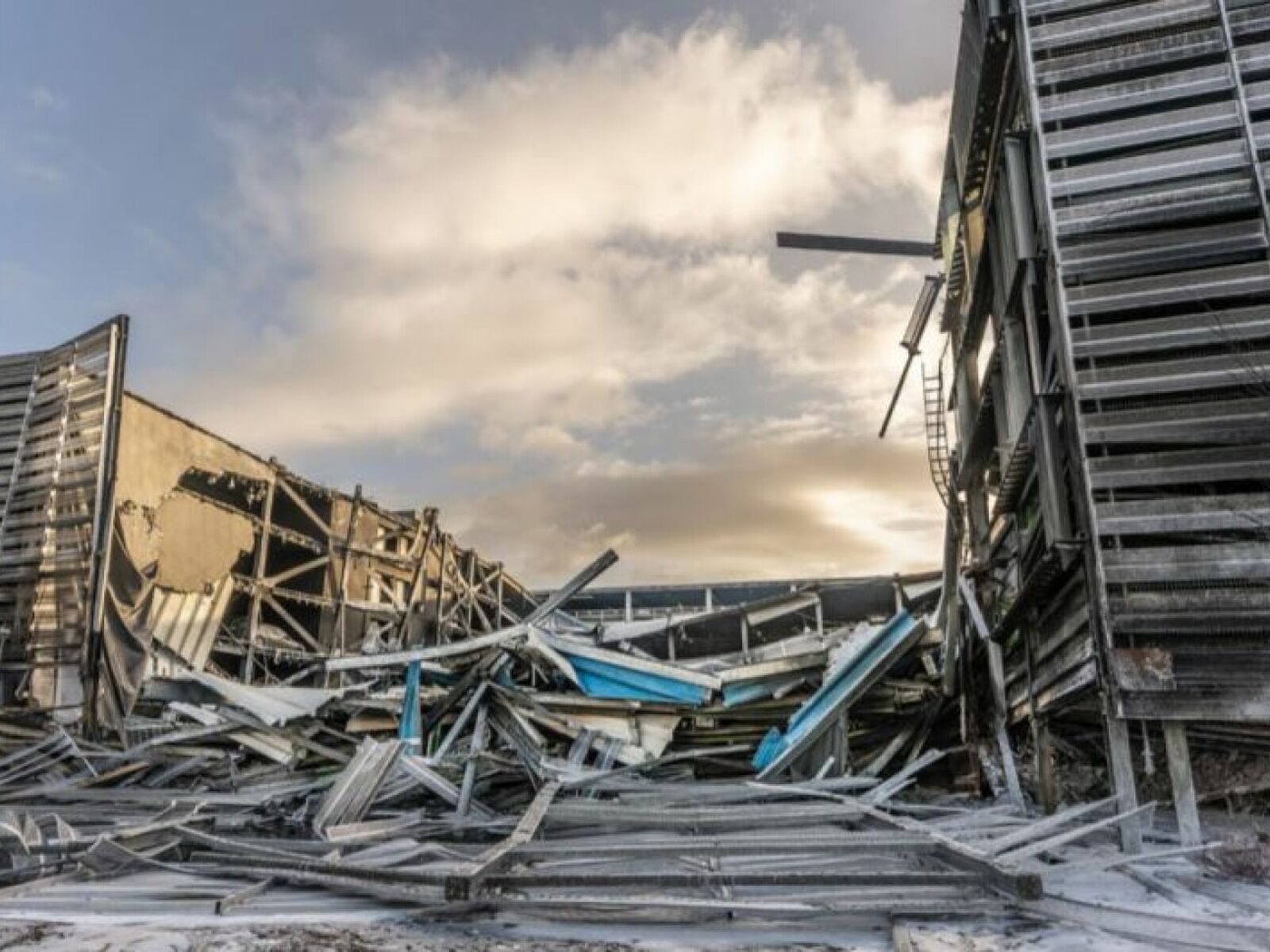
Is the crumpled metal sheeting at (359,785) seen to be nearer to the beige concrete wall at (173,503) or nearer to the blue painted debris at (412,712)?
the blue painted debris at (412,712)

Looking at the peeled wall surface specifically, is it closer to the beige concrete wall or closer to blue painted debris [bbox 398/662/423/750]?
the beige concrete wall

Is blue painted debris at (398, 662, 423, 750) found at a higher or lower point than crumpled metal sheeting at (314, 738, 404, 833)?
higher

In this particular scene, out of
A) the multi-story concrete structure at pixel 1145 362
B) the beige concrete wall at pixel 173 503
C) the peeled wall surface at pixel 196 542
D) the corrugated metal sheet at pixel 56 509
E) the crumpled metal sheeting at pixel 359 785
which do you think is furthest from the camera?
the peeled wall surface at pixel 196 542

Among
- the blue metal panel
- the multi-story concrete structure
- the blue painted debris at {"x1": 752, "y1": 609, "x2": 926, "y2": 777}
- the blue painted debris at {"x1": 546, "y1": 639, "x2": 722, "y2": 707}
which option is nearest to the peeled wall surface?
the blue painted debris at {"x1": 546, "y1": 639, "x2": 722, "y2": 707}

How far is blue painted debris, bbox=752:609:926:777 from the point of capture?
818 cm

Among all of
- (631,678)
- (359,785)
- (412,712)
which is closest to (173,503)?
(412,712)

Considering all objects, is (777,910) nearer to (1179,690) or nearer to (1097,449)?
(1179,690)

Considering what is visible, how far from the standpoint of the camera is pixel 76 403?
477 inches

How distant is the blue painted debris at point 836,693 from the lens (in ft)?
26.8

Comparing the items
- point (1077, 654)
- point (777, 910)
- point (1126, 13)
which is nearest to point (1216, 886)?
point (1077, 654)

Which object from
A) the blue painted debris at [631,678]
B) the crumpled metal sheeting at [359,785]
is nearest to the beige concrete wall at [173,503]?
the blue painted debris at [631,678]

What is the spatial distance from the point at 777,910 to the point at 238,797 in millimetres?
5370

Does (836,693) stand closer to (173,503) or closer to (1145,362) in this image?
(1145,362)

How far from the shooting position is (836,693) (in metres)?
8.50
